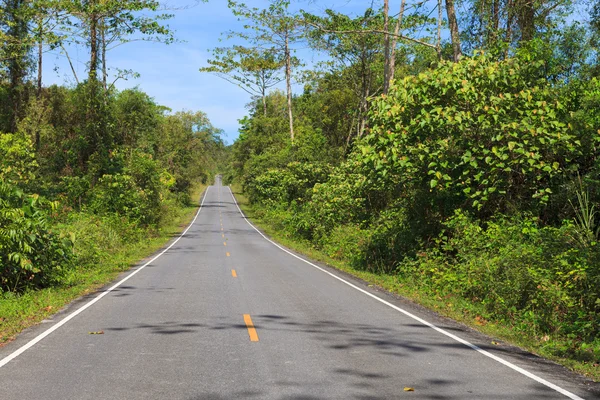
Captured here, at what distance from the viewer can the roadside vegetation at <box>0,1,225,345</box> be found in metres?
12.0

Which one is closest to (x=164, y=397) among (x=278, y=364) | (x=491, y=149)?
(x=278, y=364)

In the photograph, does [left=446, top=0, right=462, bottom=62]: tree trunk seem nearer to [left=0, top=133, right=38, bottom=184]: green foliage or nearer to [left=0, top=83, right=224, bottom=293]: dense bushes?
[left=0, top=83, right=224, bottom=293]: dense bushes

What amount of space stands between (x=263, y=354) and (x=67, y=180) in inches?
962

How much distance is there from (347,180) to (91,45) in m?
15.3

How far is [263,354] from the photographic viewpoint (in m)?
6.96

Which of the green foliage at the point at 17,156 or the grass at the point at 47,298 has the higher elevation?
the green foliage at the point at 17,156

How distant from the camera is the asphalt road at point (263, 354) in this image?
18.2ft

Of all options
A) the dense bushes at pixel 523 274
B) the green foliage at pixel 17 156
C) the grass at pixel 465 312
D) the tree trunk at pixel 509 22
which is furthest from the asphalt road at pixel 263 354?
the green foliage at pixel 17 156

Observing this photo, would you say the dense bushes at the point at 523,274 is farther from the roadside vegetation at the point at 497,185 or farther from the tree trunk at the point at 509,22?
the tree trunk at the point at 509,22

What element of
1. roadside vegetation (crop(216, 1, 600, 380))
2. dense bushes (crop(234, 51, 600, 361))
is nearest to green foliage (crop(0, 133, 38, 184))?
roadside vegetation (crop(216, 1, 600, 380))

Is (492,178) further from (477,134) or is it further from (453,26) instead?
(453,26)

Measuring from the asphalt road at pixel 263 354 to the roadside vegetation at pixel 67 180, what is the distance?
170 cm

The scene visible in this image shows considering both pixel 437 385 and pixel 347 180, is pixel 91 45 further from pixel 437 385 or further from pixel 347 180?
pixel 437 385

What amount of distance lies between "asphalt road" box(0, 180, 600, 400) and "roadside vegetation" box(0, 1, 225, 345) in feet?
5.59
